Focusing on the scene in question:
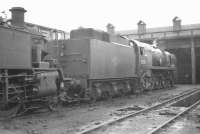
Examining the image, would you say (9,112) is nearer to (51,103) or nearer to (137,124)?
(51,103)

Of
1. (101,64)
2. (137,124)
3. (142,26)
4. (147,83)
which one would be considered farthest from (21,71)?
(142,26)

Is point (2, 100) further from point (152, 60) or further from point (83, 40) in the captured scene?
point (152, 60)

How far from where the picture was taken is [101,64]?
40.1 ft

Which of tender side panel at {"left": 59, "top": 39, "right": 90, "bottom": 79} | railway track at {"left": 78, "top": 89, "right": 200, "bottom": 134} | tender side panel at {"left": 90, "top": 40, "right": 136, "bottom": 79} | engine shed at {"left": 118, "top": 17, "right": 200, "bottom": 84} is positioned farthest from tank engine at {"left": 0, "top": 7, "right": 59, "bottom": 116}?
engine shed at {"left": 118, "top": 17, "right": 200, "bottom": 84}

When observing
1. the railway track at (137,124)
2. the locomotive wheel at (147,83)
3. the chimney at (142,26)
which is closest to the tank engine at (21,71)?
the railway track at (137,124)

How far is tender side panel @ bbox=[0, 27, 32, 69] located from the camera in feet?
24.1

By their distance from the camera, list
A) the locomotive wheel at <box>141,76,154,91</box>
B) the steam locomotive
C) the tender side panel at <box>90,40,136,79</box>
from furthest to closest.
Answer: the locomotive wheel at <box>141,76,154,91</box>
the tender side panel at <box>90,40,136,79</box>
the steam locomotive

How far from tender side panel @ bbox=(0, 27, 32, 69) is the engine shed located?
22.3 metres

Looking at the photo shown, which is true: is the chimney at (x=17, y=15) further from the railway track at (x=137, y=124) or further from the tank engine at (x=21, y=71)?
the railway track at (x=137, y=124)

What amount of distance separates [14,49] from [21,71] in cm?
73

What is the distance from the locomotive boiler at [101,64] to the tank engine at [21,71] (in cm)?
226

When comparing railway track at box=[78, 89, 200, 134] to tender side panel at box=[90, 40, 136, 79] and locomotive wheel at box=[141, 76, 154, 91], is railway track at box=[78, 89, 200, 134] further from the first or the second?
locomotive wheel at box=[141, 76, 154, 91]

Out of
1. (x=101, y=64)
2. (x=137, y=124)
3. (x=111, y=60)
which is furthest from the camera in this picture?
(x=111, y=60)

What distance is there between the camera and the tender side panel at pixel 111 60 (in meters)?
11.8
